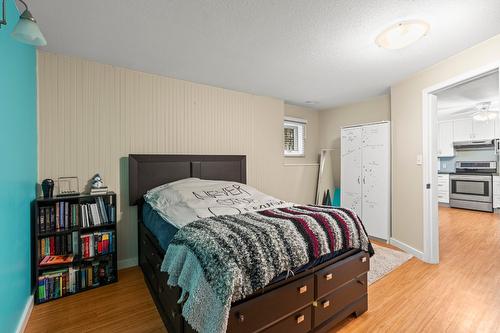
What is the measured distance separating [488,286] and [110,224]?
3.78 m

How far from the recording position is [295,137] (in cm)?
475

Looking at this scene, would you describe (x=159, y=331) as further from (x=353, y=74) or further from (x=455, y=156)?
(x=455, y=156)

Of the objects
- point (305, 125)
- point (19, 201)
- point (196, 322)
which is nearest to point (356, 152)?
point (305, 125)

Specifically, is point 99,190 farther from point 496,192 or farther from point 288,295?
point 496,192

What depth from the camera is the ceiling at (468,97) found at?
3.36 metres

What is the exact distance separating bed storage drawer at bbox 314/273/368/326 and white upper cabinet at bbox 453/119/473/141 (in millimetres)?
5946

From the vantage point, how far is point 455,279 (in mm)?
2355

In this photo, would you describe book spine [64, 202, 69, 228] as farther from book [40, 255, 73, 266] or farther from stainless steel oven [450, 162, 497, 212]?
stainless steel oven [450, 162, 497, 212]

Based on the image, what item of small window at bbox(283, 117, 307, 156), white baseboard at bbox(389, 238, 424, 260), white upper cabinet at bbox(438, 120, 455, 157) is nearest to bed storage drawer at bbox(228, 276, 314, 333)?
white baseboard at bbox(389, 238, 424, 260)

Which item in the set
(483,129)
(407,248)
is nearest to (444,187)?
(483,129)

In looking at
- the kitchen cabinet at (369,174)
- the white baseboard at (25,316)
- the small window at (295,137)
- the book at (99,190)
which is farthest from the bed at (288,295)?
the small window at (295,137)

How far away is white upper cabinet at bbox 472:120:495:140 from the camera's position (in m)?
5.20

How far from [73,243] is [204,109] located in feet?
7.09

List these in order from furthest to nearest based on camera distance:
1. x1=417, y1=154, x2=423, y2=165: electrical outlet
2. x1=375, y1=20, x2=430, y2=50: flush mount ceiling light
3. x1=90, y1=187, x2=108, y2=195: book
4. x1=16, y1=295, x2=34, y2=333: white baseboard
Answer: x1=417, y1=154, x2=423, y2=165: electrical outlet
x1=90, y1=187, x2=108, y2=195: book
x1=375, y1=20, x2=430, y2=50: flush mount ceiling light
x1=16, y1=295, x2=34, y2=333: white baseboard
